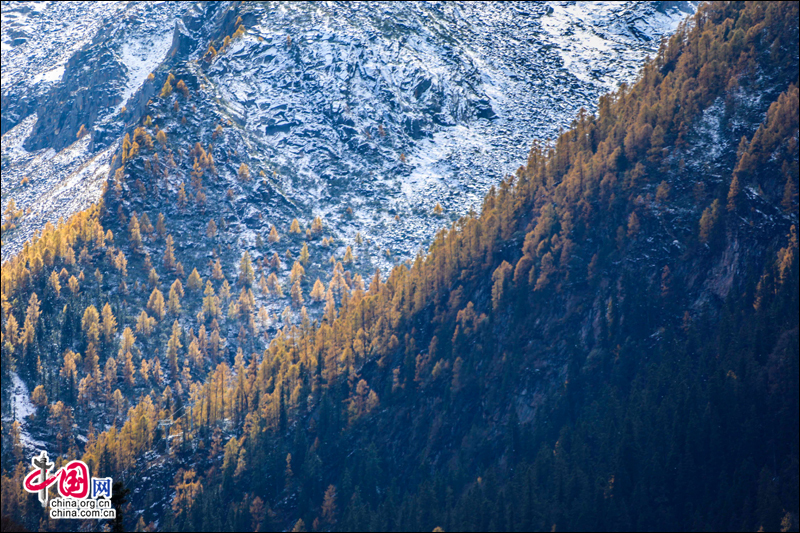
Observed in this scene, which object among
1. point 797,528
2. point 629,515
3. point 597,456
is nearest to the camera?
point 797,528

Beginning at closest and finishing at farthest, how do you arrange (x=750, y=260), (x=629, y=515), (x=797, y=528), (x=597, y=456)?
(x=797, y=528), (x=629, y=515), (x=597, y=456), (x=750, y=260)

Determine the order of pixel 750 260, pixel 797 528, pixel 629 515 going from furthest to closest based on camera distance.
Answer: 1. pixel 750 260
2. pixel 629 515
3. pixel 797 528

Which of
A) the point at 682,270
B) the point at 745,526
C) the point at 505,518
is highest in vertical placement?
the point at 682,270

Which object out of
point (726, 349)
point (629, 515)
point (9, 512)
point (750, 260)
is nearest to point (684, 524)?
point (629, 515)

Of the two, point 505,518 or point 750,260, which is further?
point 750,260

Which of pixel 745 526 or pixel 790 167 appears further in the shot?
pixel 790 167

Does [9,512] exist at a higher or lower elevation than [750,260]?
lower

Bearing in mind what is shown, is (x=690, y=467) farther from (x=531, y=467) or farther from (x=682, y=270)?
(x=682, y=270)

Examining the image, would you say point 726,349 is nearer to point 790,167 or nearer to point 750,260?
point 750,260

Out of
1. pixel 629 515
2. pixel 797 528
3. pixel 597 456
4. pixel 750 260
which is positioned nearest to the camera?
pixel 797 528

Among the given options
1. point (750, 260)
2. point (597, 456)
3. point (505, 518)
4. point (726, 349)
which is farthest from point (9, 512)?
point (750, 260)
